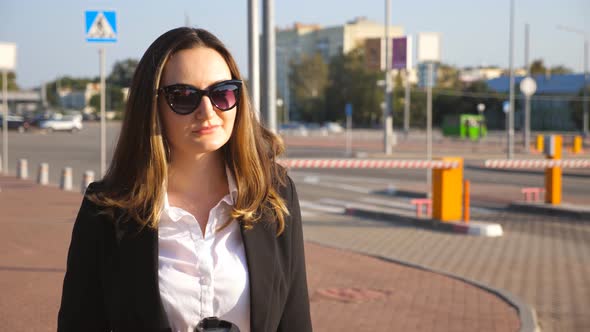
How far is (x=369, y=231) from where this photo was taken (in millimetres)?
12734

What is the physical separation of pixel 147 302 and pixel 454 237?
32.6 feet

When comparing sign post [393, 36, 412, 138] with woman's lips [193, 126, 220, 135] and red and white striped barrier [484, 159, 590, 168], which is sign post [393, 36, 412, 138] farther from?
woman's lips [193, 126, 220, 135]

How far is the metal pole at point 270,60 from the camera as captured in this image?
867 centimetres

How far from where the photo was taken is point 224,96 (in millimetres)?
2430

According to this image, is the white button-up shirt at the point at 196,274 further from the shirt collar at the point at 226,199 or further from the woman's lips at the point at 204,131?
the woman's lips at the point at 204,131

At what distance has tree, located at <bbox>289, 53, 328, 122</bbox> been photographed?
103562mm

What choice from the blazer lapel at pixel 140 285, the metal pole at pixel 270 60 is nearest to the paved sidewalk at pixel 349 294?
the metal pole at pixel 270 60

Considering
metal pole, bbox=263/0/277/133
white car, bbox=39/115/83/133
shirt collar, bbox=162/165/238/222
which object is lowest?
white car, bbox=39/115/83/133

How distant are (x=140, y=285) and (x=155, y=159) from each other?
37 centimetres

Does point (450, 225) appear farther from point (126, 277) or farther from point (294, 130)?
point (294, 130)

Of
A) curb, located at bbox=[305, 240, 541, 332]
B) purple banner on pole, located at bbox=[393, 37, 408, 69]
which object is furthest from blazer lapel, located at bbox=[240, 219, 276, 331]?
purple banner on pole, located at bbox=[393, 37, 408, 69]

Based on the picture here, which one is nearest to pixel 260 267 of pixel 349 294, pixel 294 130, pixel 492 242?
pixel 349 294

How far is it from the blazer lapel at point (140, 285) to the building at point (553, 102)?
72.4m

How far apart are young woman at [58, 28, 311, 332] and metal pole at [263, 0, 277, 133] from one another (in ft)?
20.4
